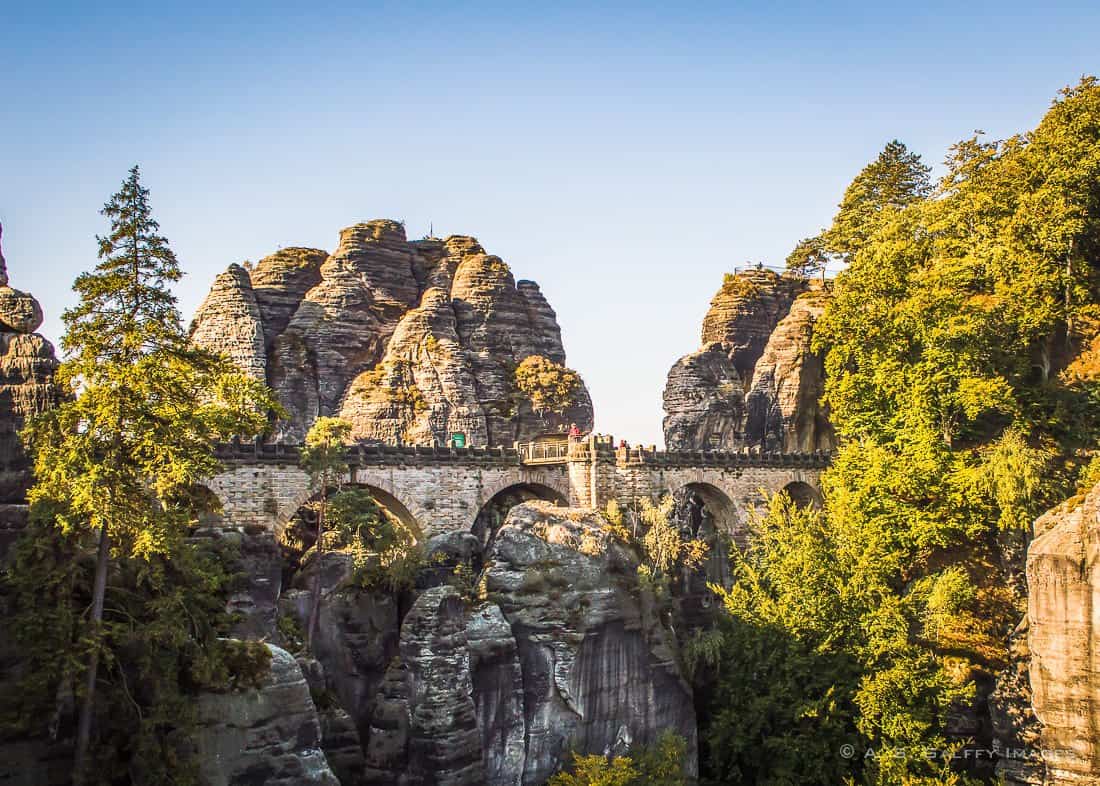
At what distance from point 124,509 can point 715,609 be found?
24.2m

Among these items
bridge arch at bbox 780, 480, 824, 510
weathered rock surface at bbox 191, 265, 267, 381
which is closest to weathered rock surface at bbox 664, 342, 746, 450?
bridge arch at bbox 780, 480, 824, 510

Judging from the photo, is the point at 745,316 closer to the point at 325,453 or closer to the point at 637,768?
the point at 325,453

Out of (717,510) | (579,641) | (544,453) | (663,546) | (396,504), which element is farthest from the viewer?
(717,510)

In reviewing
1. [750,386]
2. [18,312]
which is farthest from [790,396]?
[18,312]

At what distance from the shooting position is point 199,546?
20.6 metres

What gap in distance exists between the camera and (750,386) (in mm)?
55219

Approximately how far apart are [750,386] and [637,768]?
34.8 meters

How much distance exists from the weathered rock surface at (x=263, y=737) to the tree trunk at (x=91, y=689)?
1.82m

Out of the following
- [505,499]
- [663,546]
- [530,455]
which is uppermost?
[530,455]

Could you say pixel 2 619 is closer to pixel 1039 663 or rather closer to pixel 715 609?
pixel 1039 663

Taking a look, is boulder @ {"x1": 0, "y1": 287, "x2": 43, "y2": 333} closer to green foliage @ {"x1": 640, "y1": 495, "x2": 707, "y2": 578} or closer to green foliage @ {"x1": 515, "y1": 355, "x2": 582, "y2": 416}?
green foliage @ {"x1": 640, "y1": 495, "x2": 707, "y2": 578}

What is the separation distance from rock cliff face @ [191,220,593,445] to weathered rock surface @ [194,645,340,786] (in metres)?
27.3

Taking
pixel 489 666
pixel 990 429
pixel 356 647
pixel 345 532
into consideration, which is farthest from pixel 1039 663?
pixel 345 532

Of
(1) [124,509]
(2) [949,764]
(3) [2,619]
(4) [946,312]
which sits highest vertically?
(4) [946,312]
